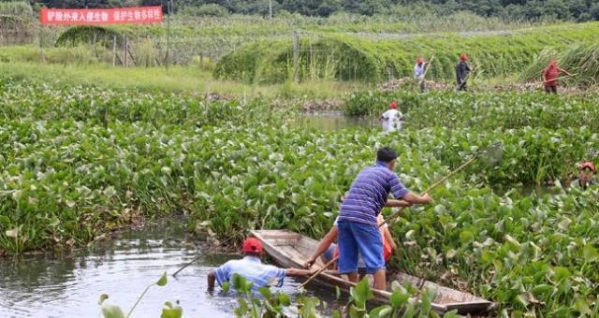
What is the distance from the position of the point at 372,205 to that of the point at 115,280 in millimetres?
2630

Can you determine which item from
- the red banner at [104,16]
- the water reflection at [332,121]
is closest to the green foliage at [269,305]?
the water reflection at [332,121]

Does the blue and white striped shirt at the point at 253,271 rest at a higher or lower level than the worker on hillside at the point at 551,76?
higher

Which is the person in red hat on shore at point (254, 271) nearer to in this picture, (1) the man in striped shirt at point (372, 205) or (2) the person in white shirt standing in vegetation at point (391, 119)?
(1) the man in striped shirt at point (372, 205)

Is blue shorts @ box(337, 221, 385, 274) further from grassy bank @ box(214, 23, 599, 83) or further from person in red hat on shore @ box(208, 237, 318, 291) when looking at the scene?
grassy bank @ box(214, 23, 599, 83)

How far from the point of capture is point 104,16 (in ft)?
121

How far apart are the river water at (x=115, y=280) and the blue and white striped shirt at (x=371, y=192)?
934mm

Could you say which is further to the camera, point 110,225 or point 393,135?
point 393,135

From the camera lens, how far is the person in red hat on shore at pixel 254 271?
27.3ft

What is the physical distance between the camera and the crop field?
7977 mm

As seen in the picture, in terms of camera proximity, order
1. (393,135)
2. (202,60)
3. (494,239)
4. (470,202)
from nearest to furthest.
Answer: (494,239)
(470,202)
(393,135)
(202,60)

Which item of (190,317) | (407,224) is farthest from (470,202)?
(190,317)

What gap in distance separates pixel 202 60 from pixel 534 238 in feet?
83.4

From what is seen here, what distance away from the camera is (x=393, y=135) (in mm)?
15195

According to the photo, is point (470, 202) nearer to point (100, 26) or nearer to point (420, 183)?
point (420, 183)
